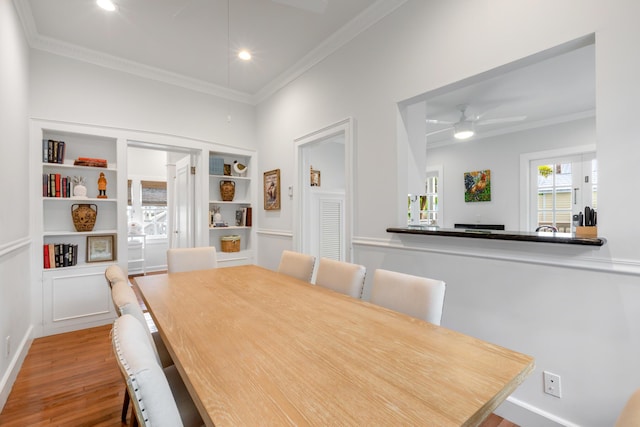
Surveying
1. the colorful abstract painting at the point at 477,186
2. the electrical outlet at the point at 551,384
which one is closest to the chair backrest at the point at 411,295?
the electrical outlet at the point at 551,384

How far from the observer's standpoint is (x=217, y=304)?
157cm

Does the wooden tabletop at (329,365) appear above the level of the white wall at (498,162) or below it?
below

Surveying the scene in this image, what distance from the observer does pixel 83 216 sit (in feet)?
10.4

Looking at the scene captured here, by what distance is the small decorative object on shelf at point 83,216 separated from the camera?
10.3 ft

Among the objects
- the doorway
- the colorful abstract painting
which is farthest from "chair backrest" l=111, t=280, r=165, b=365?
the colorful abstract painting

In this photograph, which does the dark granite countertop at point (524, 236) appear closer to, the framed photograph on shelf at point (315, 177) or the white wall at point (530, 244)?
the white wall at point (530, 244)

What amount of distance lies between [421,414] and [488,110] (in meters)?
4.49

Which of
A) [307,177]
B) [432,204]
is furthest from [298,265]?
[432,204]

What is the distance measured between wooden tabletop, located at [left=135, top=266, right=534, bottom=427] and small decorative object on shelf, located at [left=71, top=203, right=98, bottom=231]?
2.32 metres

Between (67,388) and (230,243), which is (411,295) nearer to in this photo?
(67,388)

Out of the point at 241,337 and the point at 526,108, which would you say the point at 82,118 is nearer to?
the point at 241,337

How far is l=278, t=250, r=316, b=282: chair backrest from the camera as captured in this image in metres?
2.22

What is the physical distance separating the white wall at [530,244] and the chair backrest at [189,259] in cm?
138

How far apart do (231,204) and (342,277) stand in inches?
118
